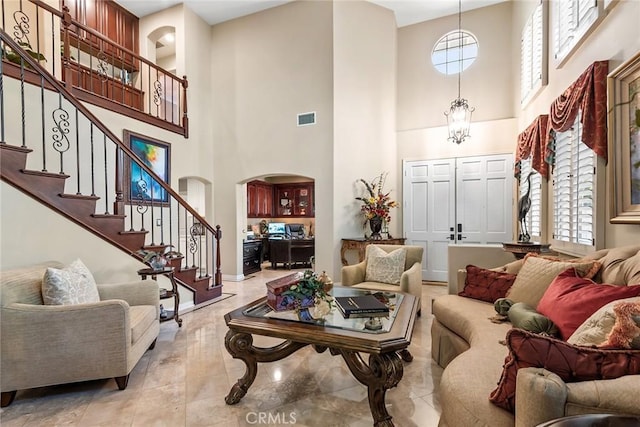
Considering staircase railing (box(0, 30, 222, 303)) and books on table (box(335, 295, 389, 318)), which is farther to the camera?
staircase railing (box(0, 30, 222, 303))

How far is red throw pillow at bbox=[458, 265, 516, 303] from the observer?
8.79ft

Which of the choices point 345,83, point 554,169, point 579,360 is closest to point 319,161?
point 345,83

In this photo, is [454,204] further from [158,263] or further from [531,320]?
[158,263]

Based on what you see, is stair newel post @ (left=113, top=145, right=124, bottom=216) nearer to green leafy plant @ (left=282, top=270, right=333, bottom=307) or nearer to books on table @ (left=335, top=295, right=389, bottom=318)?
green leafy plant @ (left=282, top=270, right=333, bottom=307)

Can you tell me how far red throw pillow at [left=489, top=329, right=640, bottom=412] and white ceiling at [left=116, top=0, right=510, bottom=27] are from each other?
6190mm

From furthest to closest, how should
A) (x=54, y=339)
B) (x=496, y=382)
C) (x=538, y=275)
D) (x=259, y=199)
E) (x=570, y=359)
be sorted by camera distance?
(x=259, y=199)
(x=538, y=275)
(x=54, y=339)
(x=496, y=382)
(x=570, y=359)

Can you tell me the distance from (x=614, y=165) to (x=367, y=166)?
3.72 meters

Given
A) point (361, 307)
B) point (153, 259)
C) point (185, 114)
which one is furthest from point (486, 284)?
point (185, 114)

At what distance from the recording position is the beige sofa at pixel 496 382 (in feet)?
3.36

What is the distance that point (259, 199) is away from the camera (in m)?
8.64

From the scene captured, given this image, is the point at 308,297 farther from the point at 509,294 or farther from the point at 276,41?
the point at 276,41

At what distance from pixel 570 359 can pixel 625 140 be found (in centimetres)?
200

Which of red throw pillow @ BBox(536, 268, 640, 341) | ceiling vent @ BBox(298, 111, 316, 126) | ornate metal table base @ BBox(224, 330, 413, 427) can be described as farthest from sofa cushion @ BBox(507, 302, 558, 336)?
ceiling vent @ BBox(298, 111, 316, 126)

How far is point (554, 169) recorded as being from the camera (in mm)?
3508
